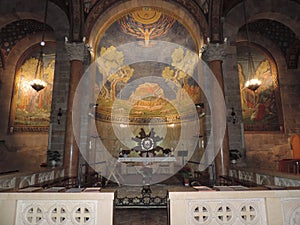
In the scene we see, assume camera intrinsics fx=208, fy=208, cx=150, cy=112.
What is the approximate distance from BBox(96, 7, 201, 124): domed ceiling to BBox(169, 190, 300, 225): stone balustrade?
390 inches

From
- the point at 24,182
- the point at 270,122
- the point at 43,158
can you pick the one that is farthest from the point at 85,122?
the point at 270,122

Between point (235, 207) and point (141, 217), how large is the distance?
10.8ft

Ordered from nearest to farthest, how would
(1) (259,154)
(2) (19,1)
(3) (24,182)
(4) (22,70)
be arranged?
(3) (24,182) → (2) (19,1) → (1) (259,154) → (4) (22,70)

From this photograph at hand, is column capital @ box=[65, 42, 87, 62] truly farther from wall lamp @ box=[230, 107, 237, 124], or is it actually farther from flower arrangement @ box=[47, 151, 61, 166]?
wall lamp @ box=[230, 107, 237, 124]

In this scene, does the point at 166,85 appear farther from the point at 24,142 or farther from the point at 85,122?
the point at 24,142

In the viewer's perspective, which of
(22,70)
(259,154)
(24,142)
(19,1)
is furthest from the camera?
(22,70)

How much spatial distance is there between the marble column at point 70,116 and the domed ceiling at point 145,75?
154 inches

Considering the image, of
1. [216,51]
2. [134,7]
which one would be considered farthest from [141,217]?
[134,7]

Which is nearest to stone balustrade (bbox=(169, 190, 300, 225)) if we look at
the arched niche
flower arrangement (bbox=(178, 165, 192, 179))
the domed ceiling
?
flower arrangement (bbox=(178, 165, 192, 179))

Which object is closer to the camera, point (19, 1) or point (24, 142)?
point (19, 1)

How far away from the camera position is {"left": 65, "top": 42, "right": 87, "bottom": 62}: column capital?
8.79m

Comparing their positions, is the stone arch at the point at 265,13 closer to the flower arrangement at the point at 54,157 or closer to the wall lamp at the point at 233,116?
the wall lamp at the point at 233,116

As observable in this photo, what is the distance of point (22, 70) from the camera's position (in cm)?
1370

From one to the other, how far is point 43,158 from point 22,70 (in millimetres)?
5999
